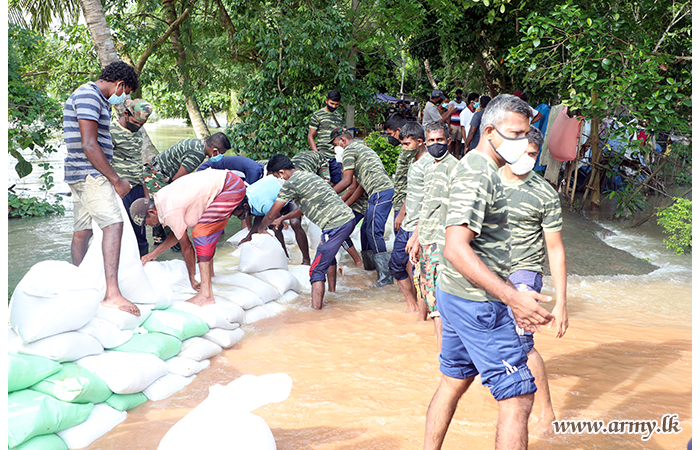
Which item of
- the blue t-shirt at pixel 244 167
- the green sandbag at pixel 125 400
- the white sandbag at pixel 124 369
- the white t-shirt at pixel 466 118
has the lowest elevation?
the green sandbag at pixel 125 400

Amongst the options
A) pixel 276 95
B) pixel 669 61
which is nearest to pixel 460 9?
pixel 276 95

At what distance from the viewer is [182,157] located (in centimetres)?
561

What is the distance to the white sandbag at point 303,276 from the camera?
5230 millimetres

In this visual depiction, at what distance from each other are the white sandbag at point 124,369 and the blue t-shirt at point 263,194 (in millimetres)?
2438

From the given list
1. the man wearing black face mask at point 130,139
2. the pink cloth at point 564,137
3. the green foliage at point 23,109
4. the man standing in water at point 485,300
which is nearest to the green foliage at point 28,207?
the green foliage at point 23,109

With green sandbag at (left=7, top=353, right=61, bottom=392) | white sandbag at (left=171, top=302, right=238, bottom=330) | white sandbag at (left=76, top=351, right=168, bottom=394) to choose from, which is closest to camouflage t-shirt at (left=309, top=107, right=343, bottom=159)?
white sandbag at (left=171, top=302, right=238, bottom=330)

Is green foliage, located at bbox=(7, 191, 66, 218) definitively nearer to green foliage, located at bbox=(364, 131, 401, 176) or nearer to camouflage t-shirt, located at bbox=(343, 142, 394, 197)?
camouflage t-shirt, located at bbox=(343, 142, 394, 197)

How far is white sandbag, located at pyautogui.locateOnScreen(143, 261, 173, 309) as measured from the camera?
3660mm

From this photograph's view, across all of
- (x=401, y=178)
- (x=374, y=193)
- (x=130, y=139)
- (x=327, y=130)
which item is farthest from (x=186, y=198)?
(x=327, y=130)

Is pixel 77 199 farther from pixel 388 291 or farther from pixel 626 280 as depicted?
pixel 626 280

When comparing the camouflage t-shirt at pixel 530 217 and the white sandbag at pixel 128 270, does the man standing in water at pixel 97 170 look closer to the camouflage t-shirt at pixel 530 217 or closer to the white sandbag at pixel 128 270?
the white sandbag at pixel 128 270

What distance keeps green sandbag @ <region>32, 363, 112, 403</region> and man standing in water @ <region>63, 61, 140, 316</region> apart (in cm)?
58

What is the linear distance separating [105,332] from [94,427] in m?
0.55

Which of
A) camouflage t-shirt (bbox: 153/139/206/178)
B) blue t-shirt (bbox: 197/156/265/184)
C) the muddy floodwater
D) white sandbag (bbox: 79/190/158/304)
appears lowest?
the muddy floodwater
